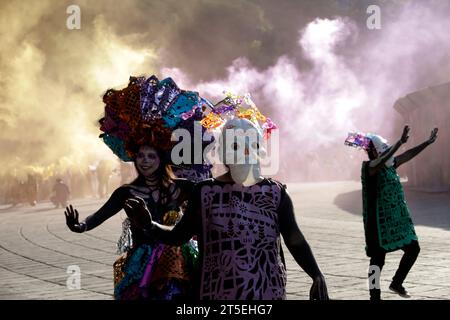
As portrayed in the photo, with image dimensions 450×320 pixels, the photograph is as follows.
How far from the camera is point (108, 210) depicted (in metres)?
6.02

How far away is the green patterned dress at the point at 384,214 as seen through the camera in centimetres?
843

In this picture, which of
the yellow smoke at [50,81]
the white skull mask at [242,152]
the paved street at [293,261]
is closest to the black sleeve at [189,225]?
the white skull mask at [242,152]

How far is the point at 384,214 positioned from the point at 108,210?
3.47m

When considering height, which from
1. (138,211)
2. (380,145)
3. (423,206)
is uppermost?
(380,145)

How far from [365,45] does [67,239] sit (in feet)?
170

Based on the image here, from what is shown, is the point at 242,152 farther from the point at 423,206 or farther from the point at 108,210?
the point at 423,206

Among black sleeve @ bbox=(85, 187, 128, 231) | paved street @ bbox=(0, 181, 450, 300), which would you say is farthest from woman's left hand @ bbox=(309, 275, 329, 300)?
paved street @ bbox=(0, 181, 450, 300)

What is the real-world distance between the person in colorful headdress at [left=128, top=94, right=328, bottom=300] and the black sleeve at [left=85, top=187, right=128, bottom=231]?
4.34 feet

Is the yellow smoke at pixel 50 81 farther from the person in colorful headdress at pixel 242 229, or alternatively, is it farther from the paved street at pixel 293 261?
the person in colorful headdress at pixel 242 229

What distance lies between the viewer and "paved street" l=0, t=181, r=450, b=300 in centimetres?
906

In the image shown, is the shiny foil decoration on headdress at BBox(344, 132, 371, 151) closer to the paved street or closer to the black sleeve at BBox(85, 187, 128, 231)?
the paved street

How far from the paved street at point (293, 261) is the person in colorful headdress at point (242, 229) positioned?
3.80m

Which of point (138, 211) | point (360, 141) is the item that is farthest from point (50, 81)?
point (138, 211)
